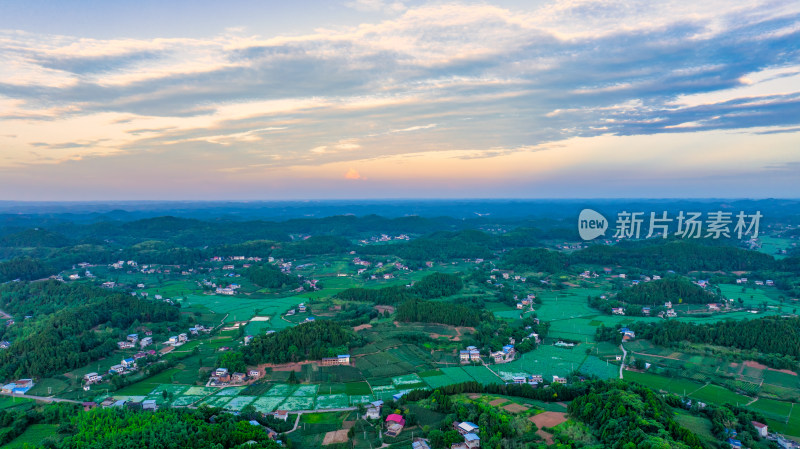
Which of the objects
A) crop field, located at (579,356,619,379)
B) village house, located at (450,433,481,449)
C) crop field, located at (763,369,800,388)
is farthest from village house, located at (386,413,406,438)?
crop field, located at (763,369,800,388)

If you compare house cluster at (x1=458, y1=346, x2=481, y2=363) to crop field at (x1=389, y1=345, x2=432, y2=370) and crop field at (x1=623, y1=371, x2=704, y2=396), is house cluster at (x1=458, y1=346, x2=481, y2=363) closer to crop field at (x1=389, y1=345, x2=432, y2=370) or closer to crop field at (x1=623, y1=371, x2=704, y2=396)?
crop field at (x1=389, y1=345, x2=432, y2=370)

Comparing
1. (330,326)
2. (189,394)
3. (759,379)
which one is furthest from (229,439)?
(759,379)

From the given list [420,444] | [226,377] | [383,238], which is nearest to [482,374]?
[420,444]

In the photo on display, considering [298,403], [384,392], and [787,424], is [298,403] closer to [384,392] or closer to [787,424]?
[384,392]

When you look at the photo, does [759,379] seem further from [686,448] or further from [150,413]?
[150,413]

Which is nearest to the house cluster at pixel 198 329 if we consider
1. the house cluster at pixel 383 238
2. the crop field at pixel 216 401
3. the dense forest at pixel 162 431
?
the crop field at pixel 216 401
